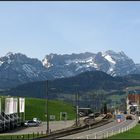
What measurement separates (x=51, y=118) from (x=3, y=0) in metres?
158

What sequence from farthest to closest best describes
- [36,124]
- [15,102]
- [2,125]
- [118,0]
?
[36,124] < [15,102] < [2,125] < [118,0]

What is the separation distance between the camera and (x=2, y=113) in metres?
118

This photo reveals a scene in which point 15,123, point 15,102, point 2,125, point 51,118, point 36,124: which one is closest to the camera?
point 2,125

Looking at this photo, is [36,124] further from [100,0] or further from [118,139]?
[100,0]

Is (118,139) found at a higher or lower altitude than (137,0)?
lower

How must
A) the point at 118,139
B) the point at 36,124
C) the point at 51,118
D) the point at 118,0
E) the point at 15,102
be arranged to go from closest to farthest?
the point at 118,0
the point at 118,139
the point at 15,102
the point at 36,124
the point at 51,118

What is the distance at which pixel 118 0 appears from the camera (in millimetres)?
35219

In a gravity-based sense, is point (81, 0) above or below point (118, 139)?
above

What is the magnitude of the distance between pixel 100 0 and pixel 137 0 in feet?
8.86

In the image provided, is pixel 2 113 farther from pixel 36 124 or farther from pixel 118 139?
pixel 118 139

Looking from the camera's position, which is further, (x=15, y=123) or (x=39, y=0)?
(x=15, y=123)

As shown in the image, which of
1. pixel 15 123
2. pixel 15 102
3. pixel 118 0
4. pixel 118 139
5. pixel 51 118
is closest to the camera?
pixel 118 0

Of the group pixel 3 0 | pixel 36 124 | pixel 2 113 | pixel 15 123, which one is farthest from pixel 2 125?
pixel 3 0

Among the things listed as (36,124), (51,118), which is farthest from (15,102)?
(51,118)
